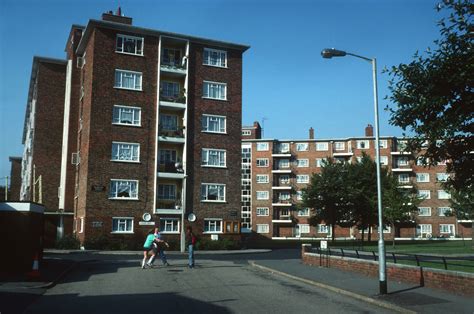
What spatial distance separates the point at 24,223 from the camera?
18.8 metres

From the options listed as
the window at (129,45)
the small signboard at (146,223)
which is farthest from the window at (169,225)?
the window at (129,45)

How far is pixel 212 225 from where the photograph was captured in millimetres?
41469

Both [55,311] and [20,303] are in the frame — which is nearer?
[55,311]

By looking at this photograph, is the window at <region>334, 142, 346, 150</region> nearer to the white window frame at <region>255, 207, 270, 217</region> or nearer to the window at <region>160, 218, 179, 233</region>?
the white window frame at <region>255, 207, 270, 217</region>

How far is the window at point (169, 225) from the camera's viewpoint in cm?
3962

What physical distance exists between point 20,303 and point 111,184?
2731 cm

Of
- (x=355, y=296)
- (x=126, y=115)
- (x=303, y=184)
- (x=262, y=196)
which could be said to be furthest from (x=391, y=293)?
(x=303, y=184)

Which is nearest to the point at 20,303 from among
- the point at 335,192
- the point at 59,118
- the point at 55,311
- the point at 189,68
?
the point at 55,311

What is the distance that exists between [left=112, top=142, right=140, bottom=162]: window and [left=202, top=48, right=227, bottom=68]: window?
975cm

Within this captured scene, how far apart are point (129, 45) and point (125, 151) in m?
8.70

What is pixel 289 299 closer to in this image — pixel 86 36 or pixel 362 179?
pixel 86 36

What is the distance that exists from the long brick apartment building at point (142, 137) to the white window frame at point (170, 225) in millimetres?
80

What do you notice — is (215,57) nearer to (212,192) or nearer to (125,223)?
(212,192)

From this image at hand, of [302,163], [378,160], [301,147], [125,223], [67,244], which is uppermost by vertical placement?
[301,147]
